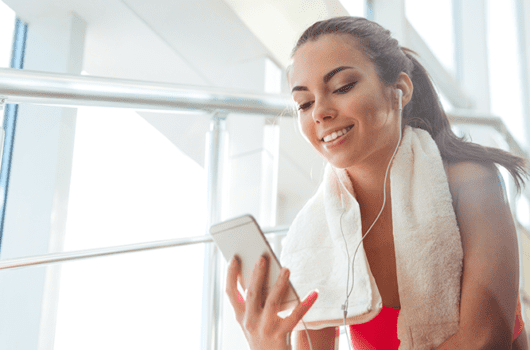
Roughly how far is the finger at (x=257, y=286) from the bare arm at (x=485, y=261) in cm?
23

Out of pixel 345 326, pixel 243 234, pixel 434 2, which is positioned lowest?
pixel 345 326

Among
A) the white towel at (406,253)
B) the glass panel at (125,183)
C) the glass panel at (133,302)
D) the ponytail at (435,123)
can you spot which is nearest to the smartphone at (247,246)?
the white towel at (406,253)

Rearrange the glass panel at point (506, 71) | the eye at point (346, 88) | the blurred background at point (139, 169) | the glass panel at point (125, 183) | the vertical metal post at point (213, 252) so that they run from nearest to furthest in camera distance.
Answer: the glass panel at point (506, 71)
the eye at point (346, 88)
the vertical metal post at point (213, 252)
the blurred background at point (139, 169)
the glass panel at point (125, 183)

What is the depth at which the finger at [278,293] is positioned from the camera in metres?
0.52

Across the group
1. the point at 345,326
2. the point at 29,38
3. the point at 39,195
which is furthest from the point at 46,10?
the point at 345,326

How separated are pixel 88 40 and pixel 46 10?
5.6 inches

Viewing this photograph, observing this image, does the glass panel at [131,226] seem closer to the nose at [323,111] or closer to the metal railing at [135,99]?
the metal railing at [135,99]

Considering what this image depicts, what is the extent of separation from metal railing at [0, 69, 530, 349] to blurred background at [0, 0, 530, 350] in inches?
0.4

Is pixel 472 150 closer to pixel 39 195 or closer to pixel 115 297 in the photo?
pixel 115 297

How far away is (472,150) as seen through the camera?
549 mm

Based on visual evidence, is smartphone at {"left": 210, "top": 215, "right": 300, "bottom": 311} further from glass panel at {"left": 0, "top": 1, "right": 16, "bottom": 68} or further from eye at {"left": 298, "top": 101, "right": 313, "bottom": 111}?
glass panel at {"left": 0, "top": 1, "right": 16, "bottom": 68}

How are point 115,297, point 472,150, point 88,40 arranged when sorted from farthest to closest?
point 88,40 < point 115,297 < point 472,150

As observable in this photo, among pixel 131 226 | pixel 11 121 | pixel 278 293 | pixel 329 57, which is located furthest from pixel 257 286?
pixel 11 121

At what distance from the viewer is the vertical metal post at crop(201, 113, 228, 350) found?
2.37 ft
